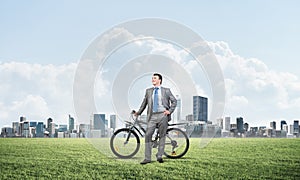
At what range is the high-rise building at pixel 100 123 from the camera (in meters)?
8.15

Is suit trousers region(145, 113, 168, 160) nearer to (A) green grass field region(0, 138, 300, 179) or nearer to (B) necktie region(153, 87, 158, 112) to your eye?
(B) necktie region(153, 87, 158, 112)

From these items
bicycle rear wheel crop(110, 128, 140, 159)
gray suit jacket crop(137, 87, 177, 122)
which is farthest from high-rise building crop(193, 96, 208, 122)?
bicycle rear wheel crop(110, 128, 140, 159)

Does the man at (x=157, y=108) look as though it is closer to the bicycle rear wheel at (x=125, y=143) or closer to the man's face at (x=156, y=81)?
the man's face at (x=156, y=81)

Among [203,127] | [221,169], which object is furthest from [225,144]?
[221,169]

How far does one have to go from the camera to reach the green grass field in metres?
7.11

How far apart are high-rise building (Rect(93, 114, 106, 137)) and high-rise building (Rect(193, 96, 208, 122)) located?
173 cm

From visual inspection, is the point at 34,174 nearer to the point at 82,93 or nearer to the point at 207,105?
the point at 82,93

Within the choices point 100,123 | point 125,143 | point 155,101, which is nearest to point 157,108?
point 155,101

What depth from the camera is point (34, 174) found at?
727 cm

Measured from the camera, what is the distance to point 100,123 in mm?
8211

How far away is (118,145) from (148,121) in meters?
0.77

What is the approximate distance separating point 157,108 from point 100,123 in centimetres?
126

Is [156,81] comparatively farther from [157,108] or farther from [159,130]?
[159,130]

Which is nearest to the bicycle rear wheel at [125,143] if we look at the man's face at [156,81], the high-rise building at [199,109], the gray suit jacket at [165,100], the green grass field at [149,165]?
the green grass field at [149,165]
